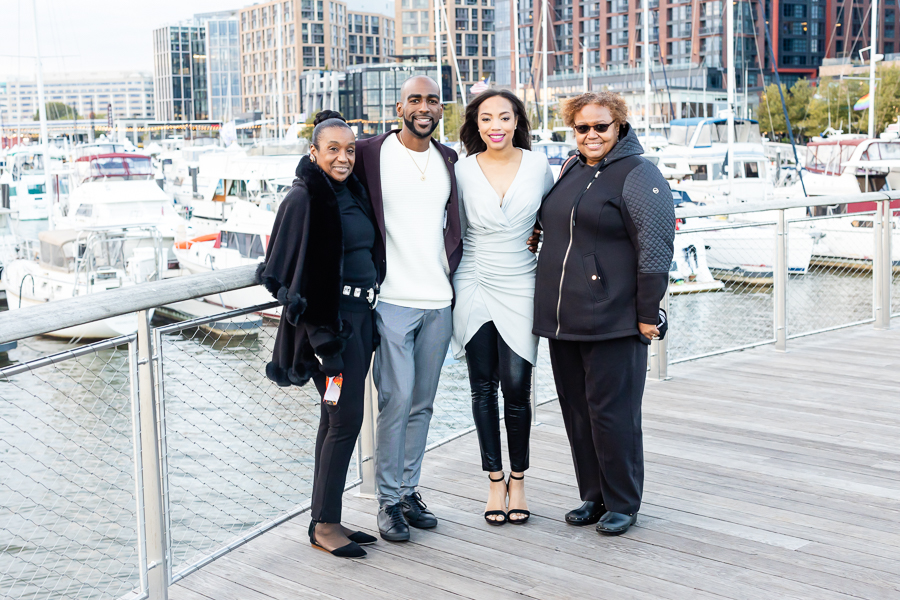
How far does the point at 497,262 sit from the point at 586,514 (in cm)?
104

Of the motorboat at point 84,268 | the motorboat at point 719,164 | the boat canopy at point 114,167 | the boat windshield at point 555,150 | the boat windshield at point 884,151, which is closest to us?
the motorboat at point 84,268

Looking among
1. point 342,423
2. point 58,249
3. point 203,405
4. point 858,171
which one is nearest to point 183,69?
point 58,249

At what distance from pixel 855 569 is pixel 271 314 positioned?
2321mm

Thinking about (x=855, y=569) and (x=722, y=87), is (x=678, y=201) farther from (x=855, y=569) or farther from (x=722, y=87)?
(x=722, y=87)

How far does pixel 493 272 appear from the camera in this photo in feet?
11.2

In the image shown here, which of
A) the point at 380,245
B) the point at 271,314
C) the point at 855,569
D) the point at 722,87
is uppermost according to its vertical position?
the point at 722,87

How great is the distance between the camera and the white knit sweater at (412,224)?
10.7ft

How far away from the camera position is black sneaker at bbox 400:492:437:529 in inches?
139

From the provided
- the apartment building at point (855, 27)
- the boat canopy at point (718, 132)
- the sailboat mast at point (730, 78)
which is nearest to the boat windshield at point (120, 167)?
the boat canopy at point (718, 132)

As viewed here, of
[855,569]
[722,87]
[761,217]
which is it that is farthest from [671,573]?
[722,87]

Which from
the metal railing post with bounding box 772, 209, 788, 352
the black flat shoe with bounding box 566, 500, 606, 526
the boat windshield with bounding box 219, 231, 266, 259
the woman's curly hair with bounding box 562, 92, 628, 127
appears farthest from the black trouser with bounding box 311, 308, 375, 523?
the boat windshield with bounding box 219, 231, 266, 259

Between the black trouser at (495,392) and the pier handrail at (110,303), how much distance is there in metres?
0.89

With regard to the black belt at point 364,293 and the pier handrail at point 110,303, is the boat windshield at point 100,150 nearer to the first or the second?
the pier handrail at point 110,303

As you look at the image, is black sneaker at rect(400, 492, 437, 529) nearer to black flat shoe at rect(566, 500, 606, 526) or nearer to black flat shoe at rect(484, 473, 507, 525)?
black flat shoe at rect(484, 473, 507, 525)
